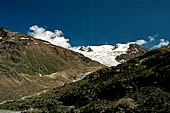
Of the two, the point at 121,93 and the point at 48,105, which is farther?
the point at 48,105

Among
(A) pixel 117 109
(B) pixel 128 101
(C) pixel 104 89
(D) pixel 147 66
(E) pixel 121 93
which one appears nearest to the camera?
(A) pixel 117 109

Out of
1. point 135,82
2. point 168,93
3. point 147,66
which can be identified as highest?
point 147,66

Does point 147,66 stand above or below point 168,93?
above

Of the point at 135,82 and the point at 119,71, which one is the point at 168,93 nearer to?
the point at 135,82

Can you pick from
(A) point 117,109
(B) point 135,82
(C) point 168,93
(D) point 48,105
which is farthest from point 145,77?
(D) point 48,105

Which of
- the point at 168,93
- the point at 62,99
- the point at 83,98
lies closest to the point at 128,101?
the point at 168,93

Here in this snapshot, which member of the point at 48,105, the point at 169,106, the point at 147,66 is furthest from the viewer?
the point at 48,105

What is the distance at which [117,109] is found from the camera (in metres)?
65.4

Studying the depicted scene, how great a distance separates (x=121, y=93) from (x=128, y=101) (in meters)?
13.3

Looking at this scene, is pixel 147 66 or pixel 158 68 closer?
pixel 158 68

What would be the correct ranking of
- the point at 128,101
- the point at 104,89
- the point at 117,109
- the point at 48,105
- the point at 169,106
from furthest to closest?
1. the point at 48,105
2. the point at 104,89
3. the point at 128,101
4. the point at 117,109
5. the point at 169,106

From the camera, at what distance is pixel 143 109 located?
62.1m

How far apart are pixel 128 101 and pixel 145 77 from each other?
645 inches

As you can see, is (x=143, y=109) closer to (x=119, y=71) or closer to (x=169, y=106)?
A: (x=169, y=106)
